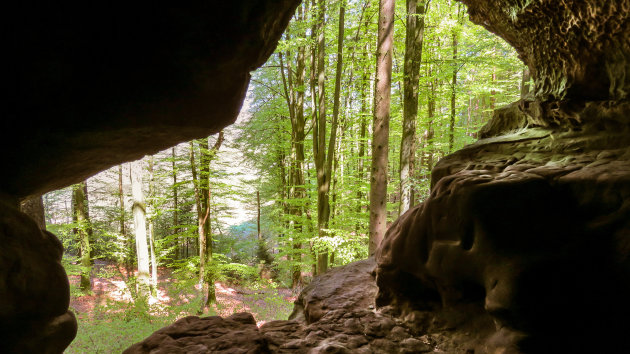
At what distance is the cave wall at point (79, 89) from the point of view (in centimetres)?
264

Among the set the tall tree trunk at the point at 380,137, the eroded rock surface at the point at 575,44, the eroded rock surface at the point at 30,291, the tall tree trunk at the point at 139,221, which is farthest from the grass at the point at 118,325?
the eroded rock surface at the point at 575,44

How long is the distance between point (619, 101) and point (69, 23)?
5.93m

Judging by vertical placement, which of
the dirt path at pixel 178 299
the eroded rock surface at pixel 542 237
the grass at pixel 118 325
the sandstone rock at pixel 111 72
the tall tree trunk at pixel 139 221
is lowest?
the dirt path at pixel 178 299

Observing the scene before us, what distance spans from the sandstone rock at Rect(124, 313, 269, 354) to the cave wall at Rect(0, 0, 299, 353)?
0.98m

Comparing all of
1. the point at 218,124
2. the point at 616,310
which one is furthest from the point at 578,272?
the point at 218,124

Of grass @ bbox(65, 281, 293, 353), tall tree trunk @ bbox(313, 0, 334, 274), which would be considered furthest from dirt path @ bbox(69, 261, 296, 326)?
tall tree trunk @ bbox(313, 0, 334, 274)

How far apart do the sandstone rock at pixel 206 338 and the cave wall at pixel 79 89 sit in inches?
38.4

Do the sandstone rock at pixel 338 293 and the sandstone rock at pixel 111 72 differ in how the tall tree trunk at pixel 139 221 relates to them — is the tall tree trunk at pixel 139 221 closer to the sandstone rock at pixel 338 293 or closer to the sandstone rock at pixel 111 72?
the sandstone rock at pixel 111 72

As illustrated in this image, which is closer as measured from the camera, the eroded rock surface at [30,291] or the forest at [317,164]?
the eroded rock surface at [30,291]

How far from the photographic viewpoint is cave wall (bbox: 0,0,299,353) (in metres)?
2.64

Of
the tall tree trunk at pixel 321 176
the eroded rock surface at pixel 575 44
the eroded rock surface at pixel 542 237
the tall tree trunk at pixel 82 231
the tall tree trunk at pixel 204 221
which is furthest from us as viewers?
the tall tree trunk at pixel 82 231

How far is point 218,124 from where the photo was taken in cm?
439

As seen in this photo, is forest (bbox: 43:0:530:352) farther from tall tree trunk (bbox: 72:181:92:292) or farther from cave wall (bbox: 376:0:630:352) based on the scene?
cave wall (bbox: 376:0:630:352)

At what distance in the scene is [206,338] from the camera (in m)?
3.58
